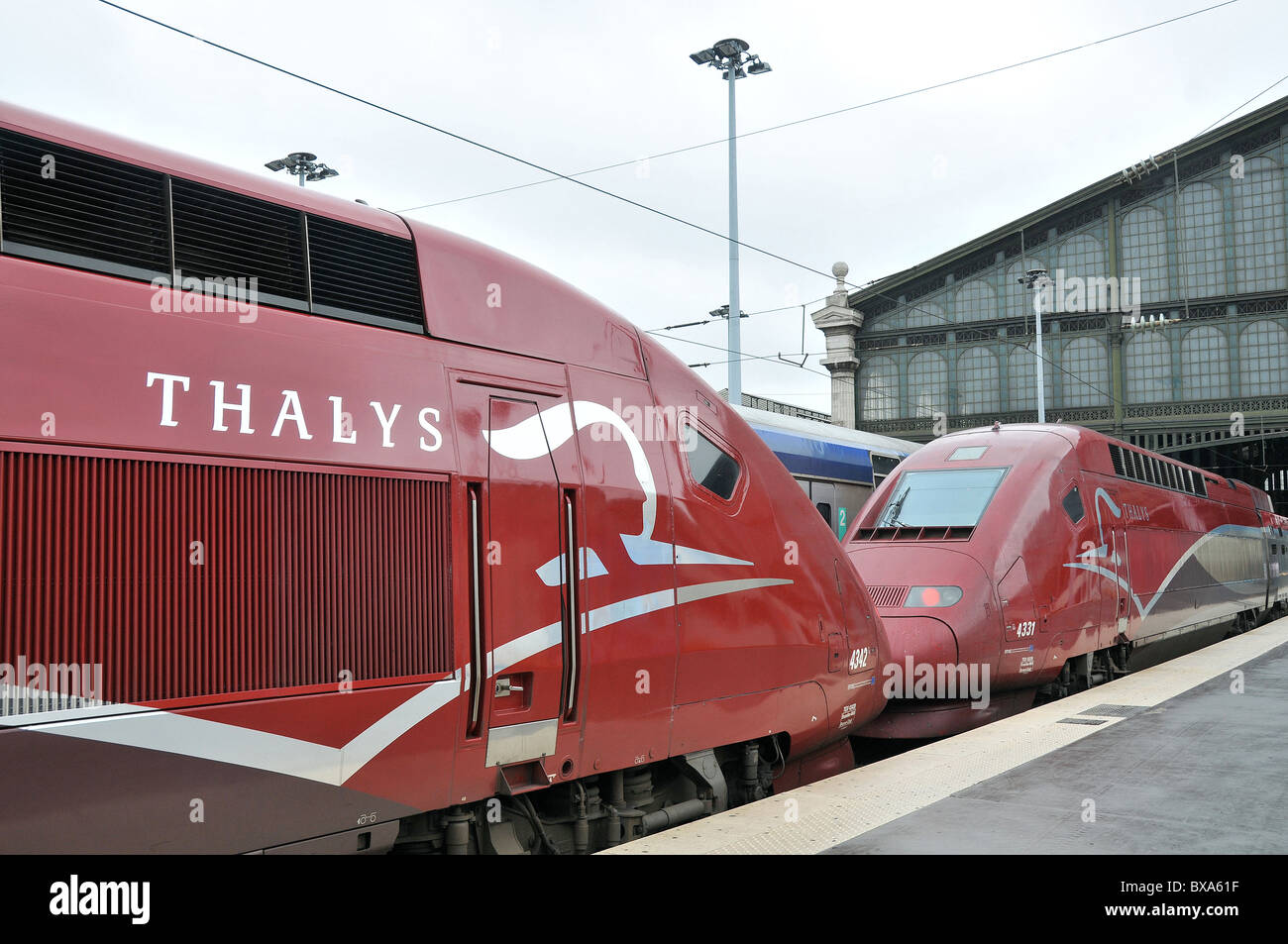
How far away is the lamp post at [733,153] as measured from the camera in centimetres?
1898

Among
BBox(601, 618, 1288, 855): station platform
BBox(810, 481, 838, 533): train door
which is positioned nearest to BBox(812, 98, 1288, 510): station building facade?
BBox(810, 481, 838, 533): train door

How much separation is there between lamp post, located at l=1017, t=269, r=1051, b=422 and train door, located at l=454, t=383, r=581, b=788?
97.8 feet

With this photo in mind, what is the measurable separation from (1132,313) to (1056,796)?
37.4 m

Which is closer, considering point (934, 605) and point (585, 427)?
point (585, 427)

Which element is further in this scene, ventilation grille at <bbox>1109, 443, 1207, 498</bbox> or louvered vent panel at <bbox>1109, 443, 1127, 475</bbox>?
ventilation grille at <bbox>1109, 443, 1207, 498</bbox>

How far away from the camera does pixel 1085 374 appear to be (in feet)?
132

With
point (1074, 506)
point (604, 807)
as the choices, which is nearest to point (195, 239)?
point (604, 807)

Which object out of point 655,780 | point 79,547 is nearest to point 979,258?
point 655,780

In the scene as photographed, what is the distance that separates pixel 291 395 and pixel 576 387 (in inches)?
70.4

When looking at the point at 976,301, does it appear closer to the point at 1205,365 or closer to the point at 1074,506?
the point at 1205,365

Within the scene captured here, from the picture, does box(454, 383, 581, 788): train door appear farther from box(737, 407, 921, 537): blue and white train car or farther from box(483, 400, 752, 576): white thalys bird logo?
box(737, 407, 921, 537): blue and white train car

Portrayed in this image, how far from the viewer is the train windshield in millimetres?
11852

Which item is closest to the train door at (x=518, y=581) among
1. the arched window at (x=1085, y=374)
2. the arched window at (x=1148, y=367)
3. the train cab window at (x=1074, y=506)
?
the train cab window at (x=1074, y=506)
